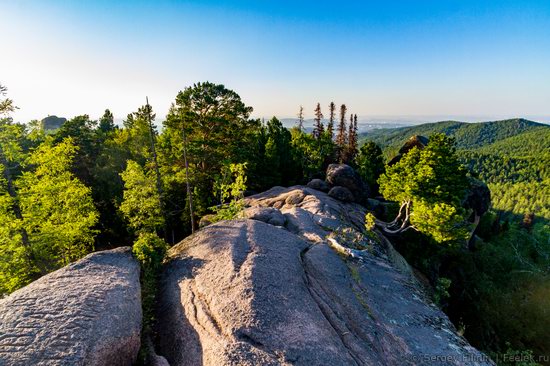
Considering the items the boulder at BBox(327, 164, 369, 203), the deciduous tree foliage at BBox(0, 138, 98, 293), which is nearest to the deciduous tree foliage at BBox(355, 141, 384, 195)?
the boulder at BBox(327, 164, 369, 203)

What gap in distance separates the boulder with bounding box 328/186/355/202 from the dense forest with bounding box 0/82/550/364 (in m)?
3.96

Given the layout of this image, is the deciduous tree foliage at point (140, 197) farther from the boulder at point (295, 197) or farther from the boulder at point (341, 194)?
the boulder at point (341, 194)

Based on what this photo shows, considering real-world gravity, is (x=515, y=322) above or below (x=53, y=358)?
below

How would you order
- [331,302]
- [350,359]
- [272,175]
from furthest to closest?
[272,175], [331,302], [350,359]

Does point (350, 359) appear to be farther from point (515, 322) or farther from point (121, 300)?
point (515, 322)

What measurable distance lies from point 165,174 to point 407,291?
2931 centimetres

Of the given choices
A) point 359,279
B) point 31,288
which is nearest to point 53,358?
point 31,288

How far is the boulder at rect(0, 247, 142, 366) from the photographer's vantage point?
6.86 meters

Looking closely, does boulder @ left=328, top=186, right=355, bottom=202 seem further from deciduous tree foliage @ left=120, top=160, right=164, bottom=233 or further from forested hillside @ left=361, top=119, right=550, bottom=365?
deciduous tree foliage @ left=120, top=160, right=164, bottom=233

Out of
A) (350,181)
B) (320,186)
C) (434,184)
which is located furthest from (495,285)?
(320,186)

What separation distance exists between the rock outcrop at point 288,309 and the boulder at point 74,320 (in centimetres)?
160

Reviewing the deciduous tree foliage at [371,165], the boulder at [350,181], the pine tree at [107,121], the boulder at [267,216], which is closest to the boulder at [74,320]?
the boulder at [267,216]

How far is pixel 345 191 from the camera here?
3331cm

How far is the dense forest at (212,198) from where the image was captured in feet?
57.2
